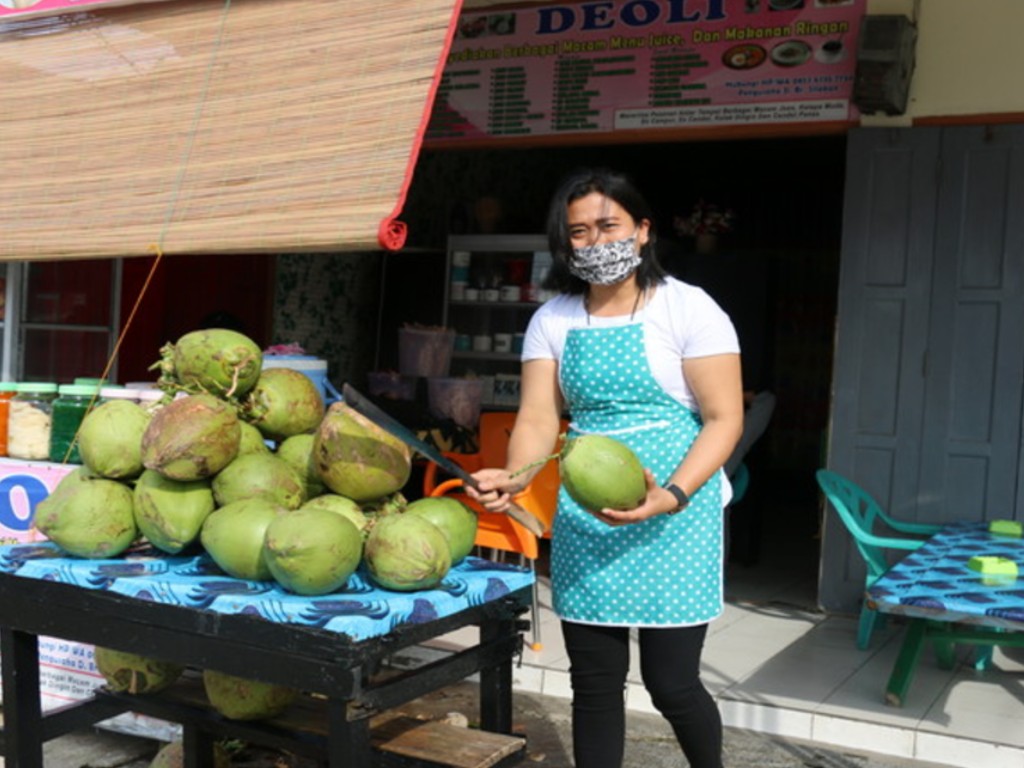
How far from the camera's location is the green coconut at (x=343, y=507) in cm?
258

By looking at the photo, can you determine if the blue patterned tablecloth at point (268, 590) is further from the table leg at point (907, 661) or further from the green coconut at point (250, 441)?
the table leg at point (907, 661)

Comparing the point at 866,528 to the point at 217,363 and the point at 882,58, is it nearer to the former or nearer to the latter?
the point at 882,58

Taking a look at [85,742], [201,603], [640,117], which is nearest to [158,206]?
[201,603]

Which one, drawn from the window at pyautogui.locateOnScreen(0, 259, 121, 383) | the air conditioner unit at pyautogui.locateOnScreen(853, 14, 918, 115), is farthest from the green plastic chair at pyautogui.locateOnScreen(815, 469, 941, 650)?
the window at pyautogui.locateOnScreen(0, 259, 121, 383)

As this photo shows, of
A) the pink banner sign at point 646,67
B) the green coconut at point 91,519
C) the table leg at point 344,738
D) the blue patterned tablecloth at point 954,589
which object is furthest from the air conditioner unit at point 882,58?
the table leg at point 344,738

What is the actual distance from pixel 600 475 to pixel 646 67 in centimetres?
427

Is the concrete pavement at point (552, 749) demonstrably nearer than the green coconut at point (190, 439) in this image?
No

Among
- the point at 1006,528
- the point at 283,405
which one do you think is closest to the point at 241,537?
the point at 283,405

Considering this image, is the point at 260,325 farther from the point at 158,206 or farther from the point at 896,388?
the point at 158,206

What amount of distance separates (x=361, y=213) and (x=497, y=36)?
4.28 m

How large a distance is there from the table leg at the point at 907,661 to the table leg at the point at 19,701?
3107 mm

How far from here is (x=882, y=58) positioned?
5.48 meters

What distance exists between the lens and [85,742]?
13.5 ft

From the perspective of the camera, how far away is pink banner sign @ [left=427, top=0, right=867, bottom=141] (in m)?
5.94
